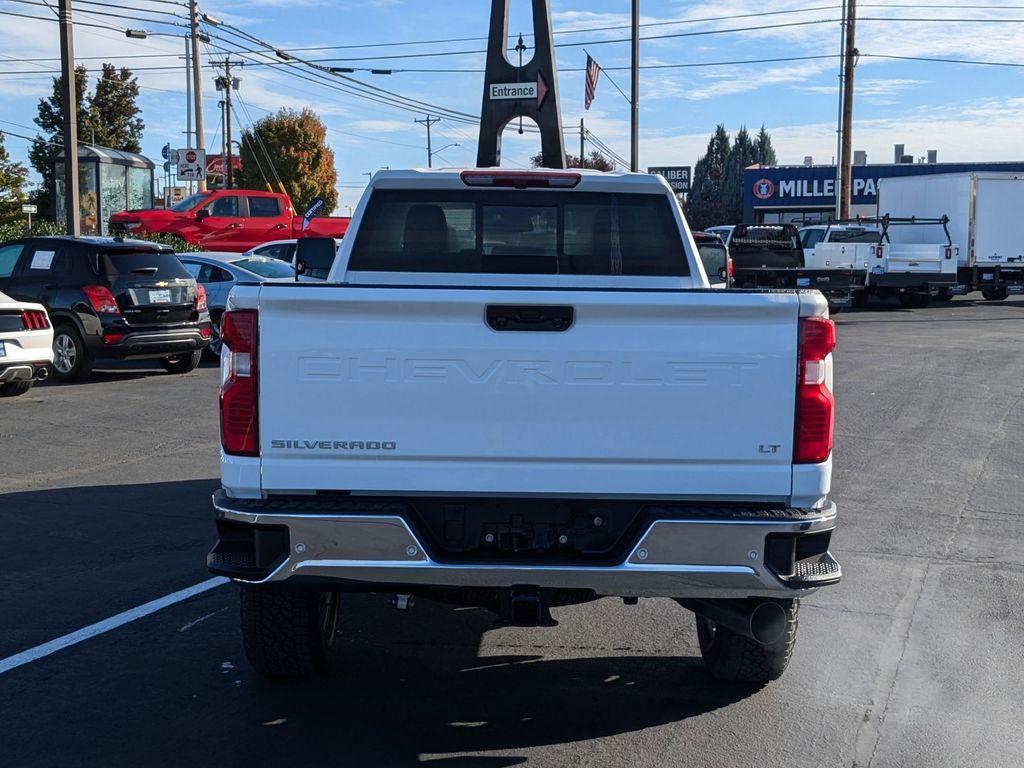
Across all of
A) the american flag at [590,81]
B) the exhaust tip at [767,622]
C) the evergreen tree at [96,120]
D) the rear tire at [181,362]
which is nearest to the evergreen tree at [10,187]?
the evergreen tree at [96,120]

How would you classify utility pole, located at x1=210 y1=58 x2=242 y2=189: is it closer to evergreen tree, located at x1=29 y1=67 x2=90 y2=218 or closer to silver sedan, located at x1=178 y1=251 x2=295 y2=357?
evergreen tree, located at x1=29 y1=67 x2=90 y2=218

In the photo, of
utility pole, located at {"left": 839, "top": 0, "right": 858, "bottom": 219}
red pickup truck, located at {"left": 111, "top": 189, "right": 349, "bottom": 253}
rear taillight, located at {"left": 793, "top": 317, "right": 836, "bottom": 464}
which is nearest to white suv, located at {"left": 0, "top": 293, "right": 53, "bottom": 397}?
rear taillight, located at {"left": 793, "top": 317, "right": 836, "bottom": 464}

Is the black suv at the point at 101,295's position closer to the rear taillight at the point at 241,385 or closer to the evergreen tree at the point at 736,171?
the rear taillight at the point at 241,385

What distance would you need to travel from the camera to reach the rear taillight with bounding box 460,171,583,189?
5684mm

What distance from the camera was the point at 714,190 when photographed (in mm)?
104000

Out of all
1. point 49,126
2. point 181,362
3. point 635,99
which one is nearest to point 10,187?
point 49,126

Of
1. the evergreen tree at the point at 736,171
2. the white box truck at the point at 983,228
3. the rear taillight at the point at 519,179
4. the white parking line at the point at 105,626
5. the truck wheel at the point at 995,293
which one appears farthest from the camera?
the evergreen tree at the point at 736,171

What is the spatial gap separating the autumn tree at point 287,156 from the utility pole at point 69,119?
43940 millimetres

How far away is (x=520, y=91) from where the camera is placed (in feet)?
81.4

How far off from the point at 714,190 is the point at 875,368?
88.9 meters

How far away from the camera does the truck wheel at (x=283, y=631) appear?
15.4 ft

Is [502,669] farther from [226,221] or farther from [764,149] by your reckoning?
[764,149]

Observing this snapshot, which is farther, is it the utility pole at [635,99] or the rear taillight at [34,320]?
the utility pole at [635,99]

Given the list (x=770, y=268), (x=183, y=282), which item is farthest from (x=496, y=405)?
(x=770, y=268)
